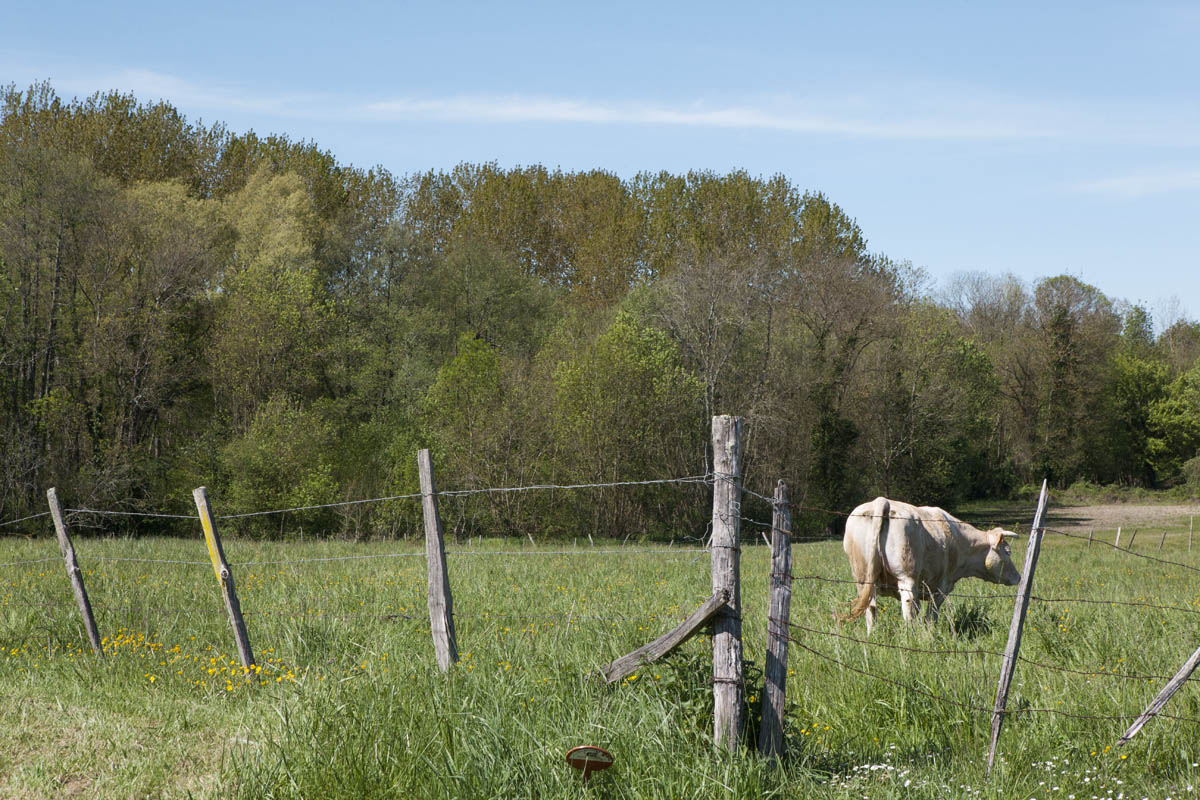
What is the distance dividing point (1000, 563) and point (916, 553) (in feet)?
6.20

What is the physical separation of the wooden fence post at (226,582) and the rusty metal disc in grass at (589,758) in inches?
153

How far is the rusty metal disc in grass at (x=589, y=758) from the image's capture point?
487 cm

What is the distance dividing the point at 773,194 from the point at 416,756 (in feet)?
177

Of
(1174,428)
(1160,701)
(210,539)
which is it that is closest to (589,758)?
(1160,701)

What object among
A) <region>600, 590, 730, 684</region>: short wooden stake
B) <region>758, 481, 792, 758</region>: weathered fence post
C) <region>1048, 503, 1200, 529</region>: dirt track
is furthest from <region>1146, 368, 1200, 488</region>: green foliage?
<region>600, 590, 730, 684</region>: short wooden stake

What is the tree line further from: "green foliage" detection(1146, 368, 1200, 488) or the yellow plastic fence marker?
the yellow plastic fence marker

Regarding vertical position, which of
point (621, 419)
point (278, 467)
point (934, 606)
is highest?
point (621, 419)

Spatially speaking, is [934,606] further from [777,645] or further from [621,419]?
[621,419]

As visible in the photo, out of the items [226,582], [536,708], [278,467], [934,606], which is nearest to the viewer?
[536,708]

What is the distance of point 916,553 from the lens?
1178cm

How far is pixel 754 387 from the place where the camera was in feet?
142

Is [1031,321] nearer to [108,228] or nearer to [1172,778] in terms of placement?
[108,228]

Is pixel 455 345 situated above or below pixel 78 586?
above

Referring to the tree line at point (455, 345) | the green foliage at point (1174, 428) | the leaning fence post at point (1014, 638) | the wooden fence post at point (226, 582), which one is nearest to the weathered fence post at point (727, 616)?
the leaning fence post at point (1014, 638)
